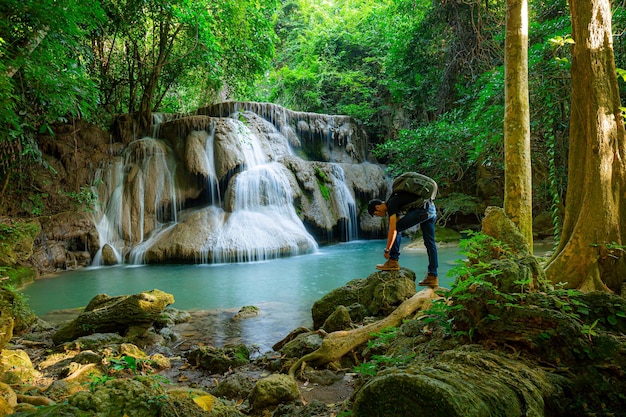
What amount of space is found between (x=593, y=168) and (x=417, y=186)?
66.1 inches

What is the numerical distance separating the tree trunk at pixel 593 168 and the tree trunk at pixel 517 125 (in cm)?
41

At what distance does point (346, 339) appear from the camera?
4.01 meters

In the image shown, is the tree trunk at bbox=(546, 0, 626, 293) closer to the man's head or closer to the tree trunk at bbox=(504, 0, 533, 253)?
the tree trunk at bbox=(504, 0, 533, 253)

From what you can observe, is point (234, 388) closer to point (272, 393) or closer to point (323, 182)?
point (272, 393)

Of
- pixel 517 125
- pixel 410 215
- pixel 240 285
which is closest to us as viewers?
pixel 517 125

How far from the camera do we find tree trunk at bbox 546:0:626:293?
3.57 m

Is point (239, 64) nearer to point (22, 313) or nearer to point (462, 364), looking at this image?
point (22, 313)

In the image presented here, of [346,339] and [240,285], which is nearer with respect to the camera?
[346,339]

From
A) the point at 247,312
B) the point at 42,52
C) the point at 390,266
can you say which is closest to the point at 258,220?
the point at 247,312

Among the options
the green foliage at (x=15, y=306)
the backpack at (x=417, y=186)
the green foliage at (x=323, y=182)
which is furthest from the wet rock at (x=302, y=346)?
the green foliage at (x=323, y=182)

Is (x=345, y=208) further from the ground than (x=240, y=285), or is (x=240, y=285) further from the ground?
(x=345, y=208)

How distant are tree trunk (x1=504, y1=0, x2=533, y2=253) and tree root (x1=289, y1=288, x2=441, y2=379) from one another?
1.44m

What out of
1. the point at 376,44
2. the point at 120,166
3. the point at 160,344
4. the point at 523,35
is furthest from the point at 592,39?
the point at 376,44

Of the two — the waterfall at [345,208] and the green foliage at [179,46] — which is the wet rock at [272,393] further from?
the waterfall at [345,208]
